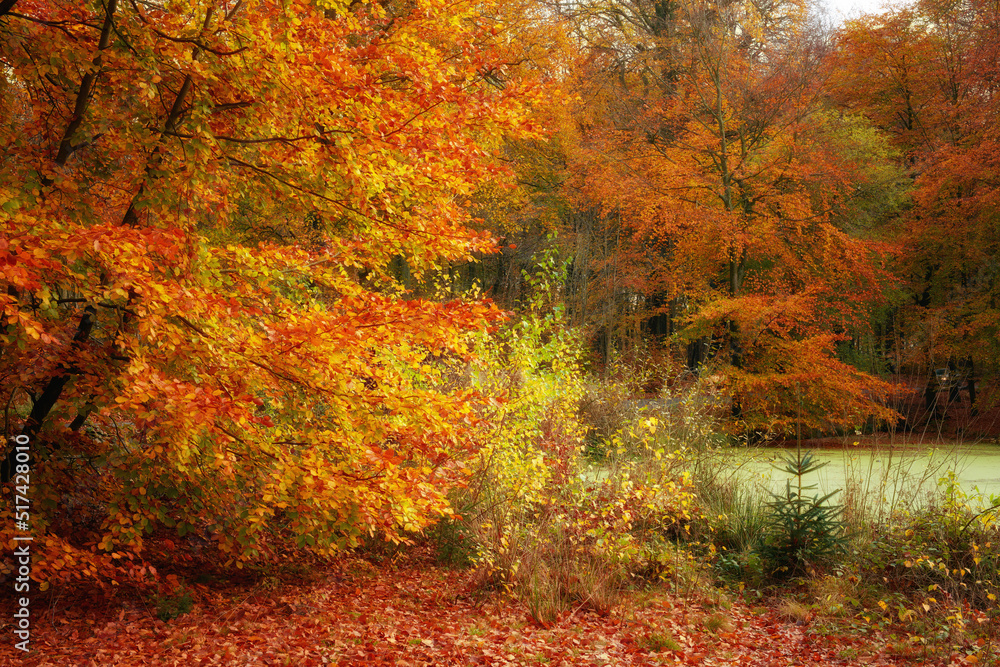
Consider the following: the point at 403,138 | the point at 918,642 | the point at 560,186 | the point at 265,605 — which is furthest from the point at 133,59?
the point at 560,186

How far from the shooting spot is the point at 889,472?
771cm

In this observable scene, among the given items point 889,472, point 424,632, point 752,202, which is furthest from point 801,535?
point 752,202

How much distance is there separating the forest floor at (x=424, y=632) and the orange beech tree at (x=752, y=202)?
7554 mm

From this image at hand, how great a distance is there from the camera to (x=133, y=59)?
480cm

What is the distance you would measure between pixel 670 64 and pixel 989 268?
813cm

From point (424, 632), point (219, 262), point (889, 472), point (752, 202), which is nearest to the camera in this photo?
point (219, 262)

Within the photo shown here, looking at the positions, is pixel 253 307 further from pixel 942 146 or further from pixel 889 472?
pixel 942 146

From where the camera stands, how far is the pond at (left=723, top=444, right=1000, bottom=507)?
7172mm

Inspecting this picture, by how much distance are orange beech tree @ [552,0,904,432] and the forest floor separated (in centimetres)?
755

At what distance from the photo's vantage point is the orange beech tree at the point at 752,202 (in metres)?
14.0

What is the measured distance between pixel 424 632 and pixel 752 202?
12734mm

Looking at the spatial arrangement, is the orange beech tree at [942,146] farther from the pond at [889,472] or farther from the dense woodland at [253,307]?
the dense woodland at [253,307]

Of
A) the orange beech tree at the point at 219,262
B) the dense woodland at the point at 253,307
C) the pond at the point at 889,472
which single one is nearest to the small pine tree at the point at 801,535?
the dense woodland at the point at 253,307

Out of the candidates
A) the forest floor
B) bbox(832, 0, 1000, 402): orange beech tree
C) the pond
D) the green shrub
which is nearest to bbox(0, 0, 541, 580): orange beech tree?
the forest floor
